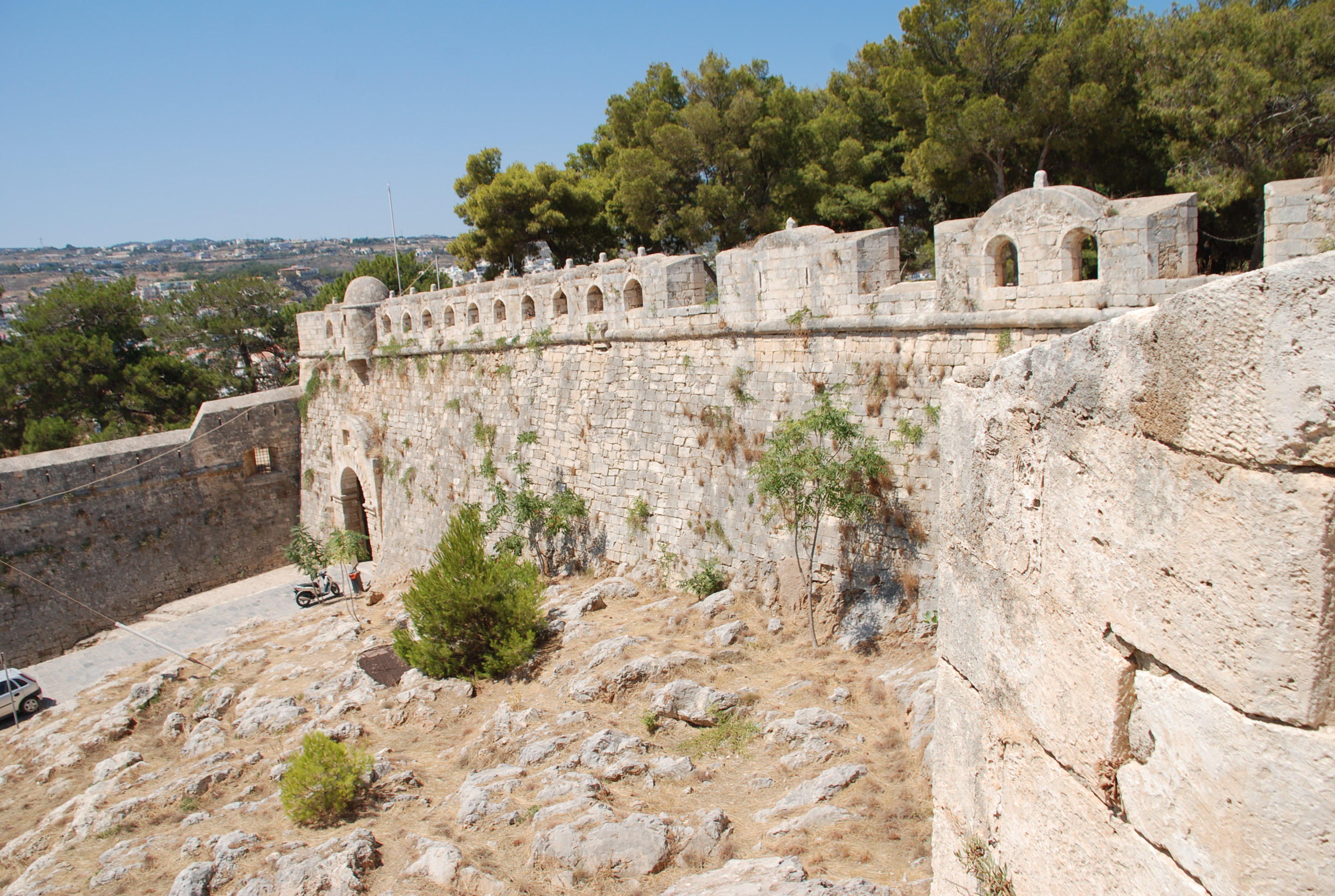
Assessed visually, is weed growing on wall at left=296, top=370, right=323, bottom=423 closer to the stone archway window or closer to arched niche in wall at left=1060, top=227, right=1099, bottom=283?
the stone archway window

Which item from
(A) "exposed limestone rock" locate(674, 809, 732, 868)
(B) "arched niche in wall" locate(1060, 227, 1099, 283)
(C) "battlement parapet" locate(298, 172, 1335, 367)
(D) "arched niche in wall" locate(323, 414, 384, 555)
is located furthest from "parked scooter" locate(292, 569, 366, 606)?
(B) "arched niche in wall" locate(1060, 227, 1099, 283)

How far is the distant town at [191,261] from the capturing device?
8125cm

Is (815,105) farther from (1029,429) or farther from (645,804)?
(1029,429)

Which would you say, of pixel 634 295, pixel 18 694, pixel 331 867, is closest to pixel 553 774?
pixel 331 867

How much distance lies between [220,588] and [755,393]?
45.7 feet

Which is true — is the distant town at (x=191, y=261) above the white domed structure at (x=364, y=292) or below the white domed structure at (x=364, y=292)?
above

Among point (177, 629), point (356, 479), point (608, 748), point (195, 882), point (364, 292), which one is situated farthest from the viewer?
point (356, 479)

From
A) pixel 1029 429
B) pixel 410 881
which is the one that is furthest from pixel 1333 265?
pixel 410 881

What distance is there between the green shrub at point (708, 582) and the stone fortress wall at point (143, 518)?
42.4 ft

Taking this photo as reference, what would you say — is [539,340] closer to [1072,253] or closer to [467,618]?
[467,618]

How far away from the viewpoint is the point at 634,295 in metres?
11.6

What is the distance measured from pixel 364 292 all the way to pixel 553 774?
13.1 metres

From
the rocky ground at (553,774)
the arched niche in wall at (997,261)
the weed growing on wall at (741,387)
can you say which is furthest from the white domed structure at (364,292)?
the arched niche in wall at (997,261)

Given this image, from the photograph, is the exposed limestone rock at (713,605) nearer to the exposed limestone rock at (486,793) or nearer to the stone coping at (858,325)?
the exposed limestone rock at (486,793)
